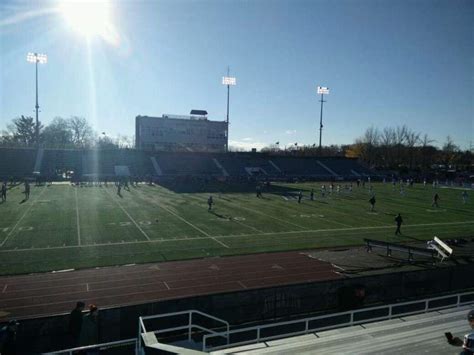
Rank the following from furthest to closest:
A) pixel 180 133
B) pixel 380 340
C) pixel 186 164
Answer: pixel 180 133 < pixel 186 164 < pixel 380 340

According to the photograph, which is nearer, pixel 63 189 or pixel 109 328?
pixel 109 328

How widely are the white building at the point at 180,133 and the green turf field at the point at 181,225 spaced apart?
3450 centimetres

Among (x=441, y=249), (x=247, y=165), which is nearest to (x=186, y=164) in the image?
(x=247, y=165)

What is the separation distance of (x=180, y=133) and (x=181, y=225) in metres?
53.2

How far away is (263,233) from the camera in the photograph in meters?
23.2

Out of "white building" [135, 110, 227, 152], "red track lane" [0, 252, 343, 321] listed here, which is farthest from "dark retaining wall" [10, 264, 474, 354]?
"white building" [135, 110, 227, 152]

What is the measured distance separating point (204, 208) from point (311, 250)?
14.1m

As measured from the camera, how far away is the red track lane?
12533mm

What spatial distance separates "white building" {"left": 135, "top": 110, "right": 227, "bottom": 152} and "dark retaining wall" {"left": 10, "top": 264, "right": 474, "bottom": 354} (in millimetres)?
64186

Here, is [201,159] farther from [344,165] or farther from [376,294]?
[376,294]

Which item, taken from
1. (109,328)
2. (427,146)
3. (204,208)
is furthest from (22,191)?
(427,146)

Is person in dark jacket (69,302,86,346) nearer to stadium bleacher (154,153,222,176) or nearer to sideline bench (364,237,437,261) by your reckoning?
sideline bench (364,237,437,261)

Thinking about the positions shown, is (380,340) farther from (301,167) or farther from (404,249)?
(301,167)

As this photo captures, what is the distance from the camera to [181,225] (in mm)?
24984
